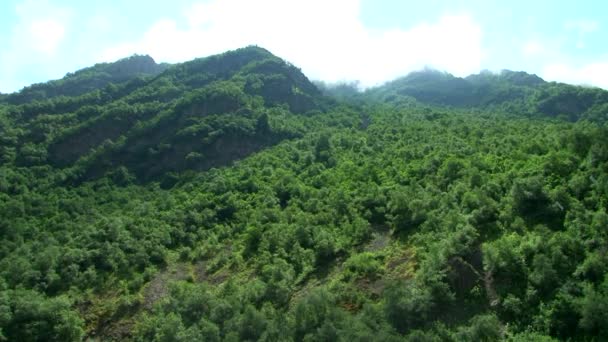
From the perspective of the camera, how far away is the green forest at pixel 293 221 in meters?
40.9

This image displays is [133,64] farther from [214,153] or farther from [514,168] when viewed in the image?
[514,168]

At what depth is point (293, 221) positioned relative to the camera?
6594 centimetres

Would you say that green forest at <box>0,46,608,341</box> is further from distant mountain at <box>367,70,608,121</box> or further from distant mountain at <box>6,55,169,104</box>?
distant mountain at <box>6,55,169,104</box>

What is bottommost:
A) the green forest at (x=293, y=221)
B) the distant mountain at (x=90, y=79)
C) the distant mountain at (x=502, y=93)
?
the green forest at (x=293, y=221)

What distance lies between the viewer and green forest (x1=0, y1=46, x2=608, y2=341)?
134 feet

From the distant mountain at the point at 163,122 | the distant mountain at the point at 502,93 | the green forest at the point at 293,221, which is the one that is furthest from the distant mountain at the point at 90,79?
the distant mountain at the point at 502,93

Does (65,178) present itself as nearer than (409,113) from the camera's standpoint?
Yes

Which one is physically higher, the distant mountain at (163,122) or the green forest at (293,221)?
the distant mountain at (163,122)

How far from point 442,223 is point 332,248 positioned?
11.4m

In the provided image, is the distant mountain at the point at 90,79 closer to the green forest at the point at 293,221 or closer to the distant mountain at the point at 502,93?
the green forest at the point at 293,221

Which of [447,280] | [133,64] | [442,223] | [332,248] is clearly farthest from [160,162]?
[133,64]

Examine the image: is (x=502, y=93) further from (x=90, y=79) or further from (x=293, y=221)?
(x=90, y=79)

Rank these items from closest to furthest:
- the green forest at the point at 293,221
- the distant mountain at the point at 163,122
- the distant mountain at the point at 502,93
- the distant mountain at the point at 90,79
Result: the green forest at the point at 293,221 → the distant mountain at the point at 163,122 → the distant mountain at the point at 502,93 → the distant mountain at the point at 90,79

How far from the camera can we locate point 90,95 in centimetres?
12119
